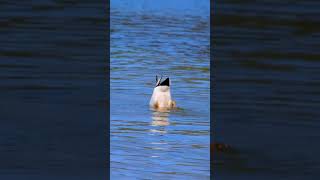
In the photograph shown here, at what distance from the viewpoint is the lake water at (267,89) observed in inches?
361

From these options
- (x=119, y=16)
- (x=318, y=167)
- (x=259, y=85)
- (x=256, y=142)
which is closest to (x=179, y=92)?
(x=259, y=85)

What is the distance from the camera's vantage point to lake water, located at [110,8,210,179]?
9.07 m

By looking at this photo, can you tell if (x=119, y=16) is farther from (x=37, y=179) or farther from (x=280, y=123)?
(x=37, y=179)

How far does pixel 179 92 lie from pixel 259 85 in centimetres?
101

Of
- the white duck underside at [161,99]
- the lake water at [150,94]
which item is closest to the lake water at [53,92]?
the lake water at [150,94]

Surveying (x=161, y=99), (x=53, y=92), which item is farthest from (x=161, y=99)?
(x=53, y=92)

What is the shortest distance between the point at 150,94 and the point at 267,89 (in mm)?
1363

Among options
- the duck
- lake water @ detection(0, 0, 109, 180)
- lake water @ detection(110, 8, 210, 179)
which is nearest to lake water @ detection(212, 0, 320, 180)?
lake water @ detection(110, 8, 210, 179)

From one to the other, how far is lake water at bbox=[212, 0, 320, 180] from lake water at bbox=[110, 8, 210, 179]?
9.4 inches

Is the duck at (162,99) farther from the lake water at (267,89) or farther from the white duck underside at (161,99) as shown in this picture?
the lake water at (267,89)

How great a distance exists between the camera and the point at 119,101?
12.1 m

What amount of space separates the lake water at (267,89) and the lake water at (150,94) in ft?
0.78

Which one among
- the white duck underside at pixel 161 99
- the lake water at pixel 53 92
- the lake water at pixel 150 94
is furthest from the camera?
the white duck underside at pixel 161 99

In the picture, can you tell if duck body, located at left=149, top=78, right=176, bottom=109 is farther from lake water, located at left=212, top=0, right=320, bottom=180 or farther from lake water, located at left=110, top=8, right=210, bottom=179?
lake water, located at left=212, top=0, right=320, bottom=180
